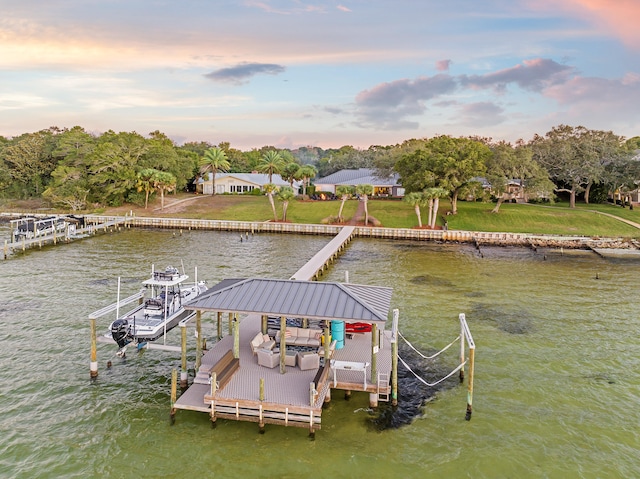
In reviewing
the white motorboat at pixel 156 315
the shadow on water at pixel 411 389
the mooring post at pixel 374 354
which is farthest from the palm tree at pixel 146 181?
the mooring post at pixel 374 354

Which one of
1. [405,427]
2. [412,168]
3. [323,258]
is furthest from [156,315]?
[412,168]

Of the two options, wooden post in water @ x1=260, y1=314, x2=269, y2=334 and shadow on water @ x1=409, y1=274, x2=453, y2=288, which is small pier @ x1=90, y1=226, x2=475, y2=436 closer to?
wooden post in water @ x1=260, y1=314, x2=269, y2=334

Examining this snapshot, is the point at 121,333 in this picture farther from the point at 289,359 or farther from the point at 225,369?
the point at 289,359

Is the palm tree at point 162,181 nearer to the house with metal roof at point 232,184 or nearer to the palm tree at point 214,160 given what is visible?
the palm tree at point 214,160

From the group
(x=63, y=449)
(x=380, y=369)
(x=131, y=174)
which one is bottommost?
(x=63, y=449)

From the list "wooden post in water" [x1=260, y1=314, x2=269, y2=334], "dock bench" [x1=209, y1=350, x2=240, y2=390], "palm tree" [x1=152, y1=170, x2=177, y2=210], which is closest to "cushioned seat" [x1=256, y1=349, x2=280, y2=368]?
"dock bench" [x1=209, y1=350, x2=240, y2=390]

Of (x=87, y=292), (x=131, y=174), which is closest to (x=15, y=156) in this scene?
(x=131, y=174)

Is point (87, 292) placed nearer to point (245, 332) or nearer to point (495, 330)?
point (245, 332)
